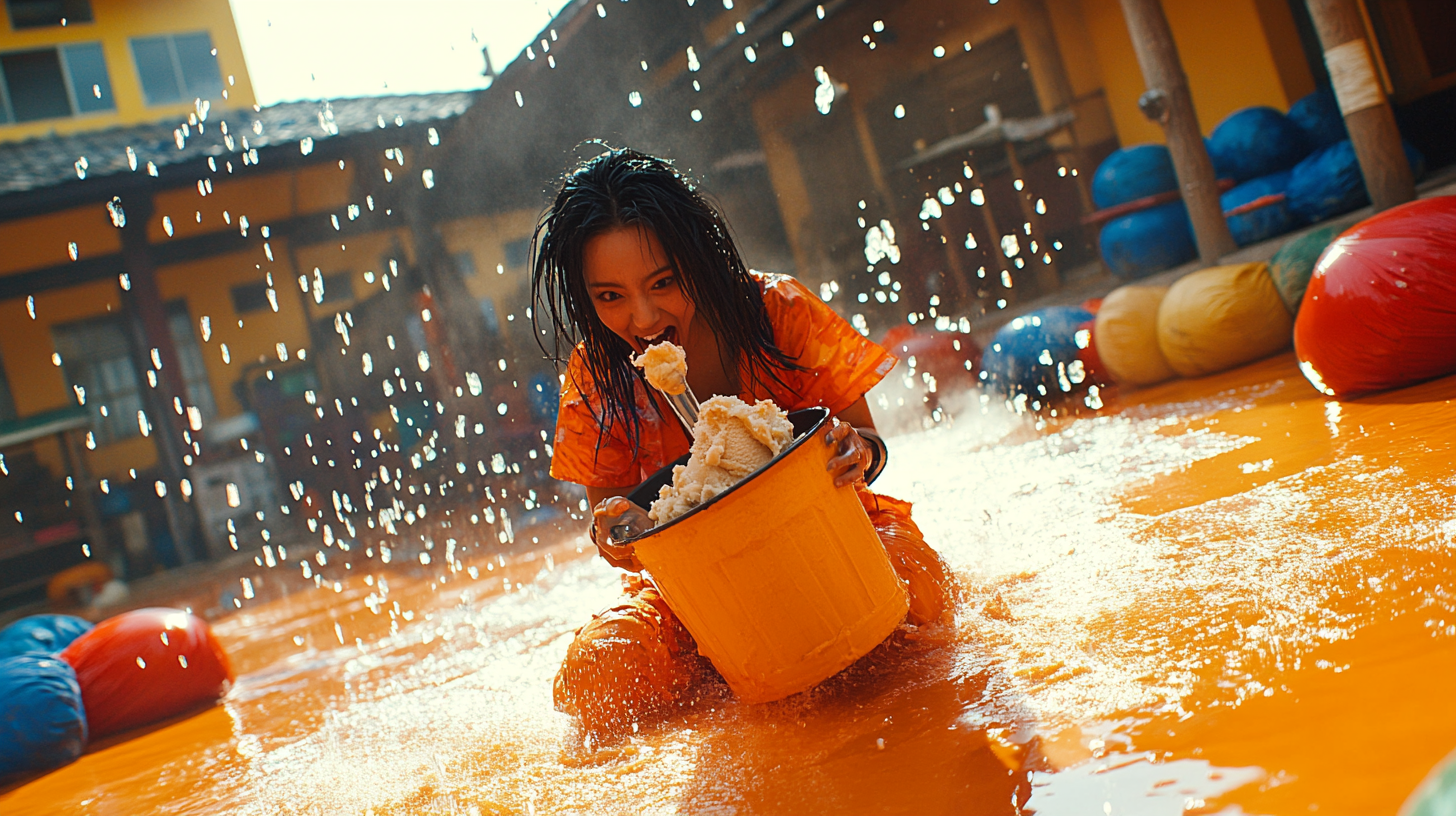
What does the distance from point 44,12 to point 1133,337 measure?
16765mm

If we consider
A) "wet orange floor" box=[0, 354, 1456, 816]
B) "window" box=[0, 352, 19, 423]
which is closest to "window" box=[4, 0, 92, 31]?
"window" box=[0, 352, 19, 423]

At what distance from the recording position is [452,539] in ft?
25.4

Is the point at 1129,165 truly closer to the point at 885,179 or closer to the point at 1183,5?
the point at 1183,5

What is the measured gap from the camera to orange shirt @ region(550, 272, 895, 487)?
2191 mm

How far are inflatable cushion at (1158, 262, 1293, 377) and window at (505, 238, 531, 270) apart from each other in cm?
866

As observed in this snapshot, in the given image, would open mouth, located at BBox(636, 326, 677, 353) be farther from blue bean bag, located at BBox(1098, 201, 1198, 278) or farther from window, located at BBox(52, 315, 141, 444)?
window, located at BBox(52, 315, 141, 444)

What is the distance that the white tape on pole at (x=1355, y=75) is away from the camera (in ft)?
15.6

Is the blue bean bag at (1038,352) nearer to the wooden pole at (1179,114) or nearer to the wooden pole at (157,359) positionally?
the wooden pole at (1179,114)

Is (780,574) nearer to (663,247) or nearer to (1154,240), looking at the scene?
(663,247)

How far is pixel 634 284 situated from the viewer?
199 centimetres

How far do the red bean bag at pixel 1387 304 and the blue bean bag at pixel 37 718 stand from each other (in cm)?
480

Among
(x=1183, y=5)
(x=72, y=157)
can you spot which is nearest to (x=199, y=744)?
(x=1183, y=5)

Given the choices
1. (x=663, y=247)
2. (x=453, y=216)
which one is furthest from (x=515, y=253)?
(x=663, y=247)

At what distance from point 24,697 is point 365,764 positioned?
1.92 m
